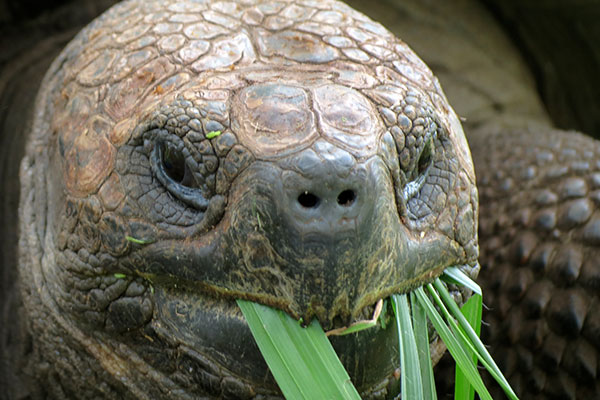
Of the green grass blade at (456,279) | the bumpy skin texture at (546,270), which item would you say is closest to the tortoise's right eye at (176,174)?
the green grass blade at (456,279)

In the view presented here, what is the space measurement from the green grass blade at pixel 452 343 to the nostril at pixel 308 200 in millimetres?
385

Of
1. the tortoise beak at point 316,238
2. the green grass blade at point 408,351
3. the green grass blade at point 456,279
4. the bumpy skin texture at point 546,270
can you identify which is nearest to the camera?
the tortoise beak at point 316,238

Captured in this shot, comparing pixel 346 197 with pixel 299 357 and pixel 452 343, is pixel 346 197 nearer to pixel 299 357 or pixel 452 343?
pixel 299 357

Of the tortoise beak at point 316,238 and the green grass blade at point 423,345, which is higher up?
the tortoise beak at point 316,238

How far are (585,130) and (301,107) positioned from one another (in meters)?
3.07

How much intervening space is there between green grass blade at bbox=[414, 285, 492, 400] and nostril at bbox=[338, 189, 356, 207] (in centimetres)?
35

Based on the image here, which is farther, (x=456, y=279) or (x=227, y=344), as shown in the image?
(x=456, y=279)

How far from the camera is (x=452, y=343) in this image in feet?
4.93

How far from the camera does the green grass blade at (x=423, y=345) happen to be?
1.49 meters

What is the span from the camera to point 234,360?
1471 millimetres

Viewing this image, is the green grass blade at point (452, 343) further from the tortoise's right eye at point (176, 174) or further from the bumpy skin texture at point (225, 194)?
the tortoise's right eye at point (176, 174)

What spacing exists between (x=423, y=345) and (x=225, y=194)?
1.76ft

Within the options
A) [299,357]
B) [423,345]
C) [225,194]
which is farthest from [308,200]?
[423,345]

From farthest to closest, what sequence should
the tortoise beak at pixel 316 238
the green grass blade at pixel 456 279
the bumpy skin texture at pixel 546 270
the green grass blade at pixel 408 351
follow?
1. the bumpy skin texture at pixel 546 270
2. the green grass blade at pixel 456 279
3. the green grass blade at pixel 408 351
4. the tortoise beak at pixel 316 238
